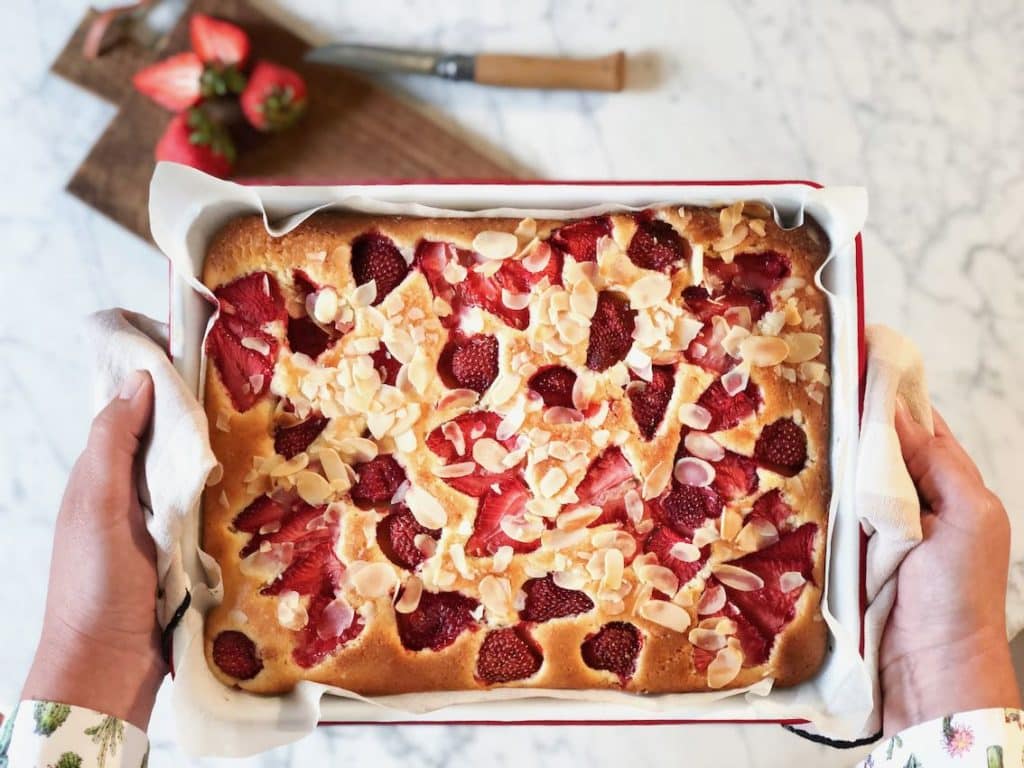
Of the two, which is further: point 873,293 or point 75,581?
point 873,293

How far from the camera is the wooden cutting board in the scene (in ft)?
4.96

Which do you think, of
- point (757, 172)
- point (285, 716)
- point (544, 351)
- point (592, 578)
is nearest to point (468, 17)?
point (757, 172)

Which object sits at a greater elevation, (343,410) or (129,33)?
(129,33)

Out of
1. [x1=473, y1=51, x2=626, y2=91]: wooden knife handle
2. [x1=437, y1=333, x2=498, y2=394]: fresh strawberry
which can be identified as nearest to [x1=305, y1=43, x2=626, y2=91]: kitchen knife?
[x1=473, y1=51, x2=626, y2=91]: wooden knife handle

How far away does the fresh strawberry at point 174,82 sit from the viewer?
4.90ft

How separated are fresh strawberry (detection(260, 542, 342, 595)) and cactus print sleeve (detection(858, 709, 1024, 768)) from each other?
706 mm

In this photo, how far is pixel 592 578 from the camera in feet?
3.65

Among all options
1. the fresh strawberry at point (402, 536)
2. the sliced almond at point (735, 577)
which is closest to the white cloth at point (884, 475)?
the sliced almond at point (735, 577)

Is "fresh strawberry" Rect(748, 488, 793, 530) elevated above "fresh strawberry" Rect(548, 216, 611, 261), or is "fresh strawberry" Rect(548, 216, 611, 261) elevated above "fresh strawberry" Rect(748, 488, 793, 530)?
"fresh strawberry" Rect(548, 216, 611, 261)

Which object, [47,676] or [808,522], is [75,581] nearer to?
[47,676]

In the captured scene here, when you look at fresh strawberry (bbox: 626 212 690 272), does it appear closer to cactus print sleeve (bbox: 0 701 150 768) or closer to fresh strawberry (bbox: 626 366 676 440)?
fresh strawberry (bbox: 626 366 676 440)

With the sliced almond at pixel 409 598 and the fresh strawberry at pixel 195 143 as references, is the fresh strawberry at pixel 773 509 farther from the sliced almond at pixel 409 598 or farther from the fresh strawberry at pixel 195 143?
the fresh strawberry at pixel 195 143

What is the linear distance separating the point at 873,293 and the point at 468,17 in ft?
2.63

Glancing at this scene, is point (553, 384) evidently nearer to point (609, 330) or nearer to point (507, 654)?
point (609, 330)
